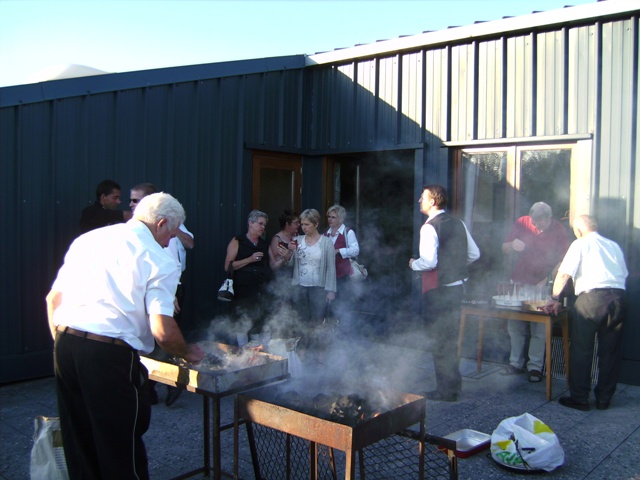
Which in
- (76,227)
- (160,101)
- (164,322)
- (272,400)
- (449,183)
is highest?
(160,101)

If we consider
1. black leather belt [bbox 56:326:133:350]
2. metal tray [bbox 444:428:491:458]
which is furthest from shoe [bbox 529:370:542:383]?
black leather belt [bbox 56:326:133:350]

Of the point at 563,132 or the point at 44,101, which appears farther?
the point at 563,132

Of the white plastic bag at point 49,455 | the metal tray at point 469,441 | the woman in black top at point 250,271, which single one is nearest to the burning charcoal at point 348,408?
the metal tray at point 469,441

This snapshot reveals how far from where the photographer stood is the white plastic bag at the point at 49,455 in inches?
128

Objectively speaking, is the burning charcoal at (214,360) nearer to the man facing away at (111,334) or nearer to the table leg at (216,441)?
the table leg at (216,441)

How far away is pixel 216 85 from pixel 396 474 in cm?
520

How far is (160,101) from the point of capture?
22.2ft

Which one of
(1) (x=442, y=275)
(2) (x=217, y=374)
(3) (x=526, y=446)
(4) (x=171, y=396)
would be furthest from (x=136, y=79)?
(3) (x=526, y=446)

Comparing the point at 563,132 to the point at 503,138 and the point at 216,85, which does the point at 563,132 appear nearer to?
the point at 503,138

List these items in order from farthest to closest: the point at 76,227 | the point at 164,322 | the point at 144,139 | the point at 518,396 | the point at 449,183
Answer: the point at 449,183 → the point at 144,139 → the point at 76,227 → the point at 518,396 → the point at 164,322

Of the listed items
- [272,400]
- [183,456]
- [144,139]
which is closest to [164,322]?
[272,400]

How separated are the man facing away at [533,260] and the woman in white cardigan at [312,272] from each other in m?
1.97

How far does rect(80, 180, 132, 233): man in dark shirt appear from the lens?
550 centimetres

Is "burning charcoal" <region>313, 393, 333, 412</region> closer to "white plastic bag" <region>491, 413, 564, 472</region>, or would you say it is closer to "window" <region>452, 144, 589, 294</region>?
"white plastic bag" <region>491, 413, 564, 472</region>
